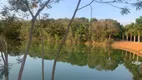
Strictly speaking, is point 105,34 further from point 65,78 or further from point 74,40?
point 65,78

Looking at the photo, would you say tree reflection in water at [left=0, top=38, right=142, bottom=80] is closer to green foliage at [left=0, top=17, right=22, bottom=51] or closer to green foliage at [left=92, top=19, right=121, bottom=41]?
green foliage at [left=0, top=17, right=22, bottom=51]

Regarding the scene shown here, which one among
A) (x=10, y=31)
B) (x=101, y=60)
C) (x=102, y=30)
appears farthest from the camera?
(x=102, y=30)

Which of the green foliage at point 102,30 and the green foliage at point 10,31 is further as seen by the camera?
the green foliage at point 102,30

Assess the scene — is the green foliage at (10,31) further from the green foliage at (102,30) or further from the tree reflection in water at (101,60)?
the green foliage at (102,30)

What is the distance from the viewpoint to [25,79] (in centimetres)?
1085

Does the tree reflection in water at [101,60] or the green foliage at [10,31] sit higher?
the green foliage at [10,31]

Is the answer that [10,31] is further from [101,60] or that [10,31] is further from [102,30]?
[102,30]

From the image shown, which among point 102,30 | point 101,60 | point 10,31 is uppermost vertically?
point 10,31

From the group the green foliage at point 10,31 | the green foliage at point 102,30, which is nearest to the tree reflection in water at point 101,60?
the green foliage at point 10,31

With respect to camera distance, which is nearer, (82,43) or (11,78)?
(11,78)

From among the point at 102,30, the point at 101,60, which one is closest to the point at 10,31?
the point at 101,60

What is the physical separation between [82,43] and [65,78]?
26057 mm

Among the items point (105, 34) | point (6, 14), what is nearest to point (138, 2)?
point (6, 14)

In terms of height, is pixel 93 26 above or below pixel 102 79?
above
